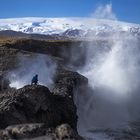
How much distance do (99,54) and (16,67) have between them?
2108 centimetres

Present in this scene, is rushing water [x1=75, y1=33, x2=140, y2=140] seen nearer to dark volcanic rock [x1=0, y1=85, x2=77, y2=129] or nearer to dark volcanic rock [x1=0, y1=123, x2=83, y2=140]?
dark volcanic rock [x1=0, y1=85, x2=77, y2=129]

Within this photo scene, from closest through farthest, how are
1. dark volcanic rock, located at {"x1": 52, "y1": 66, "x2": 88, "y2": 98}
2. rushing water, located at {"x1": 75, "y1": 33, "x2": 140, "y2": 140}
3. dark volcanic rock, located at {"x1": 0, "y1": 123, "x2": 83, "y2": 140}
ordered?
dark volcanic rock, located at {"x1": 0, "y1": 123, "x2": 83, "y2": 140}
dark volcanic rock, located at {"x1": 52, "y1": 66, "x2": 88, "y2": 98}
rushing water, located at {"x1": 75, "y1": 33, "x2": 140, "y2": 140}

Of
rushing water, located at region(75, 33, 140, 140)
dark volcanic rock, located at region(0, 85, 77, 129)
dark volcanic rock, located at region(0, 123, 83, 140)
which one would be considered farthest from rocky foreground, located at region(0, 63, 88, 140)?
dark volcanic rock, located at region(0, 123, 83, 140)

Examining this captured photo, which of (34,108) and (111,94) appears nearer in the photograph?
(34,108)

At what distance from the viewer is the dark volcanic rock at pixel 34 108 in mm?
24719

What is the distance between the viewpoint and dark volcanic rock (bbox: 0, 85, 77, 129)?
2472 centimetres

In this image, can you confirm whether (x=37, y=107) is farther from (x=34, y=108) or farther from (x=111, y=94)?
(x=111, y=94)

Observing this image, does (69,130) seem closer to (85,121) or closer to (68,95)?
(68,95)

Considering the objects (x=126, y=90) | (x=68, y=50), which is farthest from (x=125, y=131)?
(x=68, y=50)

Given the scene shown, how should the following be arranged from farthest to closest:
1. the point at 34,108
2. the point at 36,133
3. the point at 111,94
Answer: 1. the point at 111,94
2. the point at 34,108
3. the point at 36,133

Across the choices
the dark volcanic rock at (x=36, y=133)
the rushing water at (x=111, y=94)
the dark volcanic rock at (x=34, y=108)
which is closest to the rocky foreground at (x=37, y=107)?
the dark volcanic rock at (x=34, y=108)

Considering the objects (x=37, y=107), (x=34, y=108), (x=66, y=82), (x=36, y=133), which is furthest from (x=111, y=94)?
(x=36, y=133)

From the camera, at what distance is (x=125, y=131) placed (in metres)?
35.2

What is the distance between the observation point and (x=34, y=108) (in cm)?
2638
